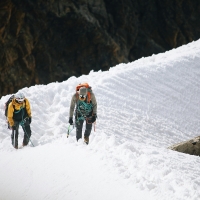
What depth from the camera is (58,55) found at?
42062 mm

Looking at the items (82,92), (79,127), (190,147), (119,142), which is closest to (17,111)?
(79,127)

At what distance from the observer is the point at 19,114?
10.9m

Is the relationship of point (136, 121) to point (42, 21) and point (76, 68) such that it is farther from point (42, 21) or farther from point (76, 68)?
point (76, 68)

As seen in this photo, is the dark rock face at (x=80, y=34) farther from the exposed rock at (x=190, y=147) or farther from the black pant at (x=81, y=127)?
the exposed rock at (x=190, y=147)

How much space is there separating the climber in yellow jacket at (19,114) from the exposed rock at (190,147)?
14.4 ft

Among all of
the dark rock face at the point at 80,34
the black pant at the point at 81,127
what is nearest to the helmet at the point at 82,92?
the black pant at the point at 81,127

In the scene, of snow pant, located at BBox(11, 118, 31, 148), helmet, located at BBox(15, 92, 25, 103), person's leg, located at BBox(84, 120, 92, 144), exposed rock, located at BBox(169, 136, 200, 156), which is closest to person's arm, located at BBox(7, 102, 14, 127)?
helmet, located at BBox(15, 92, 25, 103)

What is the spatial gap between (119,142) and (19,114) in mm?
2838

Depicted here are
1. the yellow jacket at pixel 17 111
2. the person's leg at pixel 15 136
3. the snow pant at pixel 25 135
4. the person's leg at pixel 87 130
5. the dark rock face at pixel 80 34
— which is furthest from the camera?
the dark rock face at pixel 80 34

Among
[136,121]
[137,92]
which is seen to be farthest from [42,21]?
[136,121]

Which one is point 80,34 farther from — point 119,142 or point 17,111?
point 119,142

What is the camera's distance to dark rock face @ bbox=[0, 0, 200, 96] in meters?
35.8

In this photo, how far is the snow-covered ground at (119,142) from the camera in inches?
312

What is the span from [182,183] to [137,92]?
10.8 metres
